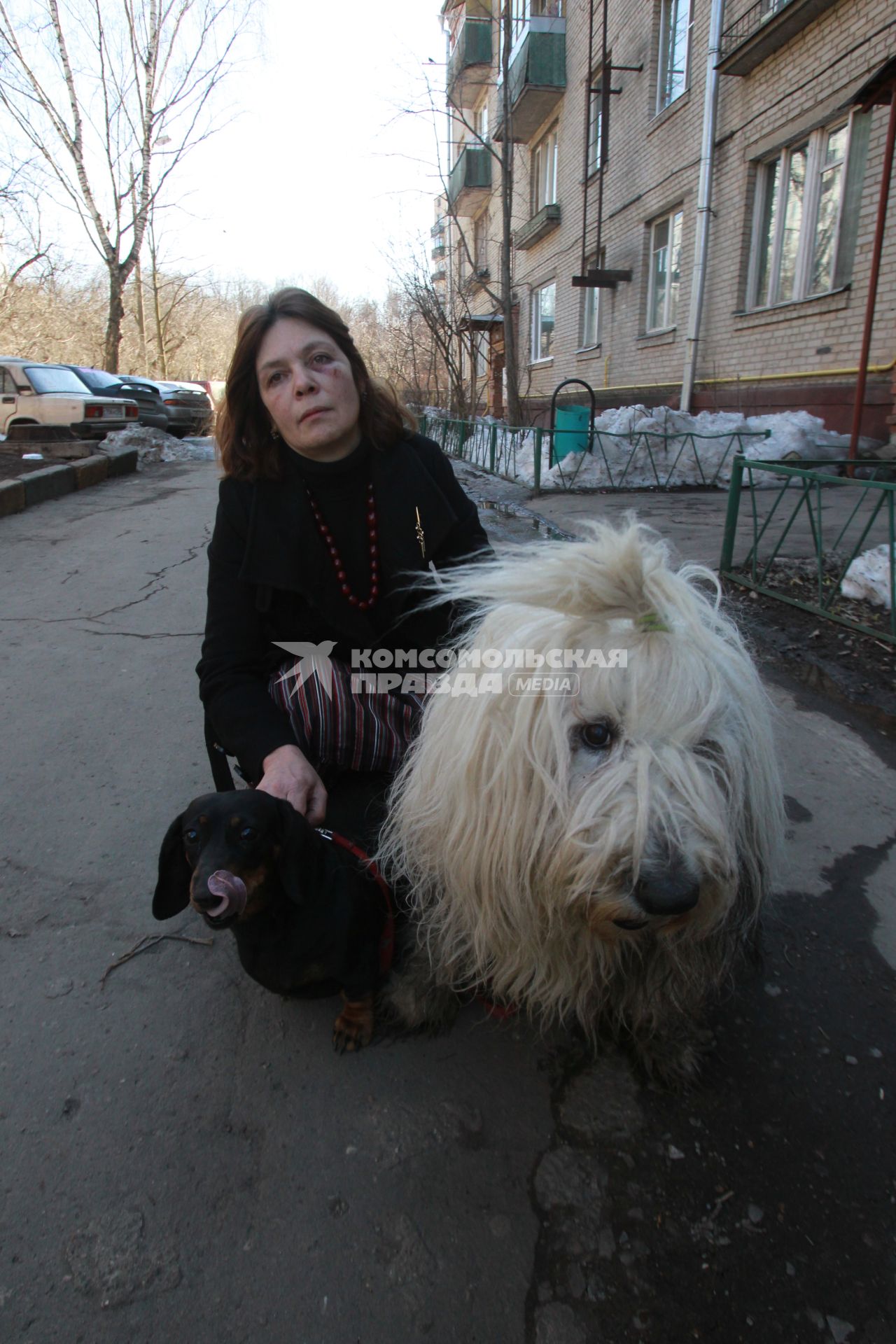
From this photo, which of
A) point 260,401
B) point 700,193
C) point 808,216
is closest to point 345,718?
point 260,401

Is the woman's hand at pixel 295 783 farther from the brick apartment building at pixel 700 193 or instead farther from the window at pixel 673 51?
the window at pixel 673 51

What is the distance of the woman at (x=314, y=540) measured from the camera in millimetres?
2195

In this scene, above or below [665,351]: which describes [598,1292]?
below

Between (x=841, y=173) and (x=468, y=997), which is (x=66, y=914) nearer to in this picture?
(x=468, y=997)

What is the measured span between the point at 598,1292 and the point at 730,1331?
22 centimetres

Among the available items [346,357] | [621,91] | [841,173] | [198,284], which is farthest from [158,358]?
[346,357]

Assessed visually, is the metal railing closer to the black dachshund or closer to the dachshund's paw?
the black dachshund

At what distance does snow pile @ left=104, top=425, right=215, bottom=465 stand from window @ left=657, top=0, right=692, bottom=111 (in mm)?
9729

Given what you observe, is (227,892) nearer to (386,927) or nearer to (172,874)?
(172,874)

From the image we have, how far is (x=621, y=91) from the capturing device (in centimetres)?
1333

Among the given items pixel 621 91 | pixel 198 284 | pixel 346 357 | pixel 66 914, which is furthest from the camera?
pixel 198 284

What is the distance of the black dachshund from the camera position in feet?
5.04

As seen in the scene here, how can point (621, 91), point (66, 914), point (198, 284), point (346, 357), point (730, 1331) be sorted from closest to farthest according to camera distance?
point (730, 1331), point (66, 914), point (346, 357), point (621, 91), point (198, 284)

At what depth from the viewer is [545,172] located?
18297 millimetres
